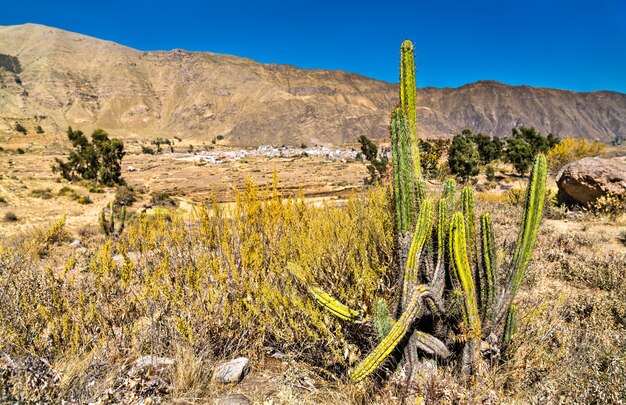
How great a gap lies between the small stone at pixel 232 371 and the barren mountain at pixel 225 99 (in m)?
93.9

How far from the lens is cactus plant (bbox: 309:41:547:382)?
255cm

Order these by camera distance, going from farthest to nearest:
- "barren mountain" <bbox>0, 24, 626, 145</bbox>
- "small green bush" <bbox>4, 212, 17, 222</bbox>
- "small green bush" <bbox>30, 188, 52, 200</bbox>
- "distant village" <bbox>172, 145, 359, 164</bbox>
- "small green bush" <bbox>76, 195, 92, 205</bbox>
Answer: "barren mountain" <bbox>0, 24, 626, 145</bbox>
"distant village" <bbox>172, 145, 359, 164</bbox>
"small green bush" <bbox>30, 188, 52, 200</bbox>
"small green bush" <bbox>76, 195, 92, 205</bbox>
"small green bush" <bbox>4, 212, 17, 222</bbox>

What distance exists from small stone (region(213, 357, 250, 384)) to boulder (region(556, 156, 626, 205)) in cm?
1016

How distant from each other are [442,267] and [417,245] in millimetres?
399

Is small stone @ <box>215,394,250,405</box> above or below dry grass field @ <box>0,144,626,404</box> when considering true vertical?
below

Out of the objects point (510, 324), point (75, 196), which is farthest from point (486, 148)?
point (510, 324)

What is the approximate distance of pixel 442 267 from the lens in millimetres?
2770

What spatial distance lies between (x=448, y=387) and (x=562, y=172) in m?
10.7

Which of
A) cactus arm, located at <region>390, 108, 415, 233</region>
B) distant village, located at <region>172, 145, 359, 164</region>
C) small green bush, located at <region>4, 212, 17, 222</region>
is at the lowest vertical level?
small green bush, located at <region>4, 212, 17, 222</region>

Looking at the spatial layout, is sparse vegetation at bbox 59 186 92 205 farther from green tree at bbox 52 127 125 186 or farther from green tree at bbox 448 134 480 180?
green tree at bbox 448 134 480 180

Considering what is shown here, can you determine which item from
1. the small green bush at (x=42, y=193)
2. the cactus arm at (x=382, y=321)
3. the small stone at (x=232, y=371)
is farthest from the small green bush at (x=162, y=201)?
the cactus arm at (x=382, y=321)

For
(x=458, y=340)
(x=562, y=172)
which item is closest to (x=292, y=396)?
(x=458, y=340)

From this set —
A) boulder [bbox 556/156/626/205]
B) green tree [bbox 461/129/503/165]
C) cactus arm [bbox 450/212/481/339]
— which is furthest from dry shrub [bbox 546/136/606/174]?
cactus arm [bbox 450/212/481/339]

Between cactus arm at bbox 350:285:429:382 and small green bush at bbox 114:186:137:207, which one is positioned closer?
Answer: cactus arm at bbox 350:285:429:382
